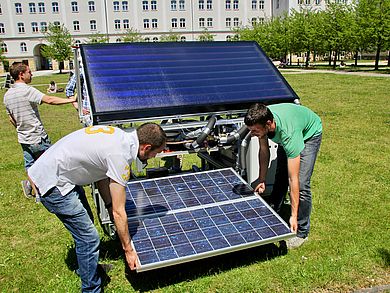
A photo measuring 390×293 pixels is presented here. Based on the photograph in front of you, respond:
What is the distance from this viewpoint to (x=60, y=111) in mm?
17062

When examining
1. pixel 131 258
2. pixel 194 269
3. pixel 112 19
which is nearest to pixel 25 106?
pixel 131 258

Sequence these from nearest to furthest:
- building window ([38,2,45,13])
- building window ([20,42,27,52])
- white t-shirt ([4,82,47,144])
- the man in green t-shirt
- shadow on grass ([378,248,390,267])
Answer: the man in green t-shirt < shadow on grass ([378,248,390,267]) < white t-shirt ([4,82,47,144]) < building window ([38,2,45,13]) < building window ([20,42,27,52])

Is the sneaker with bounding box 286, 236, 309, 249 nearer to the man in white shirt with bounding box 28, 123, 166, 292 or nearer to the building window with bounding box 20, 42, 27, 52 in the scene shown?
the man in white shirt with bounding box 28, 123, 166, 292

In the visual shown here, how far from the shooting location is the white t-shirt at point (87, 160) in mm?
3199

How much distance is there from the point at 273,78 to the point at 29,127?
3.84 metres

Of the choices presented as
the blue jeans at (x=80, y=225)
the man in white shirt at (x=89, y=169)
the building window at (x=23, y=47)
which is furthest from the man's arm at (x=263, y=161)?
the building window at (x=23, y=47)

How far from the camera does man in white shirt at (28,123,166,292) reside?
3.22 metres

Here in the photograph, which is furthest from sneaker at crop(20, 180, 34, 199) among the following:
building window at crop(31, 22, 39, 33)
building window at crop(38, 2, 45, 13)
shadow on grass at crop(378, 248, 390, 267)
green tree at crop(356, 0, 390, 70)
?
building window at crop(31, 22, 39, 33)

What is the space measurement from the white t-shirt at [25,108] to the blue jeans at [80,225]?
2.91 meters

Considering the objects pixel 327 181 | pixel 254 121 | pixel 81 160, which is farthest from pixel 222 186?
pixel 327 181

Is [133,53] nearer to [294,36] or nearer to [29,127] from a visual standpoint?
[29,127]

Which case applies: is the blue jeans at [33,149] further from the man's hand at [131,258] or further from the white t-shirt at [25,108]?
the man's hand at [131,258]

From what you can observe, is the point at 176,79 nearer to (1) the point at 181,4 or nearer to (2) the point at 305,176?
(2) the point at 305,176

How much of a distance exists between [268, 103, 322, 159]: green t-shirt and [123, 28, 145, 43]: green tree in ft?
197
